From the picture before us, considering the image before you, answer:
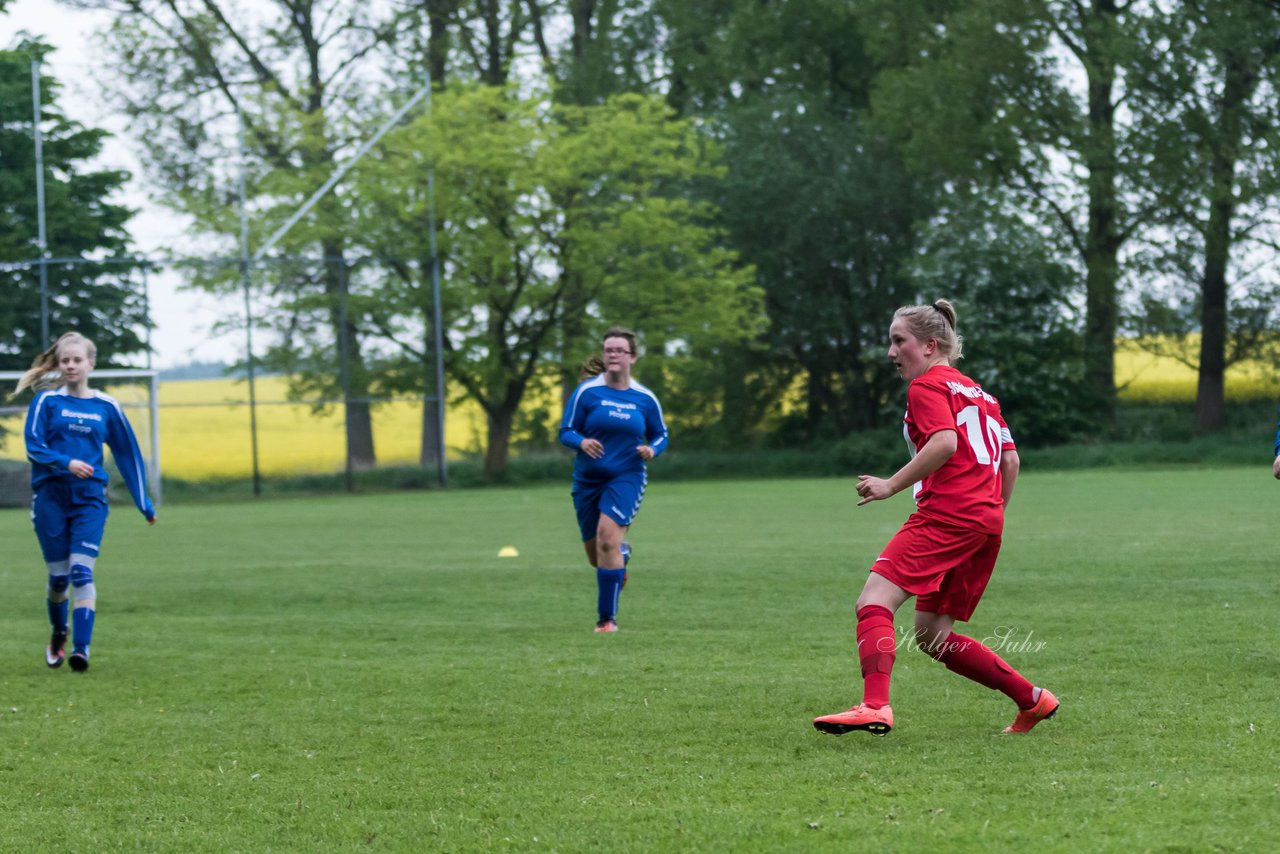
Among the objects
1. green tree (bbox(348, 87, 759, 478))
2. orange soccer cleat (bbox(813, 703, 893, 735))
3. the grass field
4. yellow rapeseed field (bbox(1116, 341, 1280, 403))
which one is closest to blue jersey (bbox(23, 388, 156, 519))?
the grass field

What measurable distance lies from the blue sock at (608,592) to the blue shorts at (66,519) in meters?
3.14

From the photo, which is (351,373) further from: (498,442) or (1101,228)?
(1101,228)

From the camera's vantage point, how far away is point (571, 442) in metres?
10.7

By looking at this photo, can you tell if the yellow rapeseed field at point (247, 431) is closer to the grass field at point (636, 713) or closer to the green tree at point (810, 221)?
the green tree at point (810, 221)

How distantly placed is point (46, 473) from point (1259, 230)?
33327mm

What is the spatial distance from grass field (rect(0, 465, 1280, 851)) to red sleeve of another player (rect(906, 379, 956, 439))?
4.03 ft

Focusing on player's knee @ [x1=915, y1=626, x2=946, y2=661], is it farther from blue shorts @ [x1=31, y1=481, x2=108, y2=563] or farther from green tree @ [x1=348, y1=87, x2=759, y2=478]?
green tree @ [x1=348, y1=87, x2=759, y2=478]

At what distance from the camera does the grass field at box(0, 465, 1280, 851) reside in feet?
16.7

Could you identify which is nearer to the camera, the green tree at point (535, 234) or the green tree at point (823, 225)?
the green tree at point (535, 234)

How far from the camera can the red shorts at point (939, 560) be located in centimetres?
619

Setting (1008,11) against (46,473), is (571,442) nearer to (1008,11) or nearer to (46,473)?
(46,473)

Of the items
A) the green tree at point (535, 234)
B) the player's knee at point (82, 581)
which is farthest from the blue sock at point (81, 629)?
the green tree at point (535, 234)

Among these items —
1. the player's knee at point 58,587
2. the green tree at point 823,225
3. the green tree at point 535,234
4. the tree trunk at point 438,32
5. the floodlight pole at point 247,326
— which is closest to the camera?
the player's knee at point 58,587

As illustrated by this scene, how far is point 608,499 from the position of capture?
10.7 m
